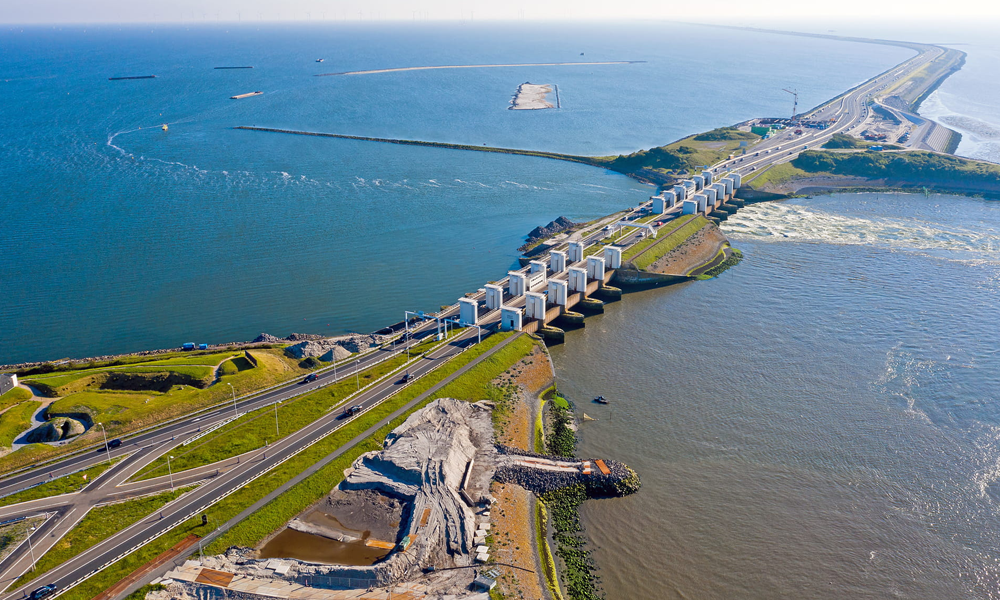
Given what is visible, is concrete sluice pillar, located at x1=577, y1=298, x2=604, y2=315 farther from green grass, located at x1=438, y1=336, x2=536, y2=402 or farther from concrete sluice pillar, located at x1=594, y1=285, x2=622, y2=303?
green grass, located at x1=438, y1=336, x2=536, y2=402

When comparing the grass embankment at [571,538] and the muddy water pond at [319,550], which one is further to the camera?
the grass embankment at [571,538]

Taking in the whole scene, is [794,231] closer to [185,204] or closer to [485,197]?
[485,197]

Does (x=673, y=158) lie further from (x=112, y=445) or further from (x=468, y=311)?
(x=112, y=445)

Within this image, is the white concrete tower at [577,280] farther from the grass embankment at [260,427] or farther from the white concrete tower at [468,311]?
the grass embankment at [260,427]

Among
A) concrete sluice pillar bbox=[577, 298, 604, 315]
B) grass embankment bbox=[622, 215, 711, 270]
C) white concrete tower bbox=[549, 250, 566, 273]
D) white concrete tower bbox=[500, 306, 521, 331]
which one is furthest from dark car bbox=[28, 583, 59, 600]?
grass embankment bbox=[622, 215, 711, 270]

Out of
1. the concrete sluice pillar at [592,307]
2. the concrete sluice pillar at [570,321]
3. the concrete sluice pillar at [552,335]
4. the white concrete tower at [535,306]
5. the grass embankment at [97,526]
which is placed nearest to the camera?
the grass embankment at [97,526]

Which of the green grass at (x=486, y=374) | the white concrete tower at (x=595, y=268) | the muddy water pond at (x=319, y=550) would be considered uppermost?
the white concrete tower at (x=595, y=268)

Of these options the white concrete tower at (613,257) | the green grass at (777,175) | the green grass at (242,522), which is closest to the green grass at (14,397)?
the green grass at (242,522)

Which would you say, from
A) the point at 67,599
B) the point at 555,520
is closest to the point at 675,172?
the point at 555,520
